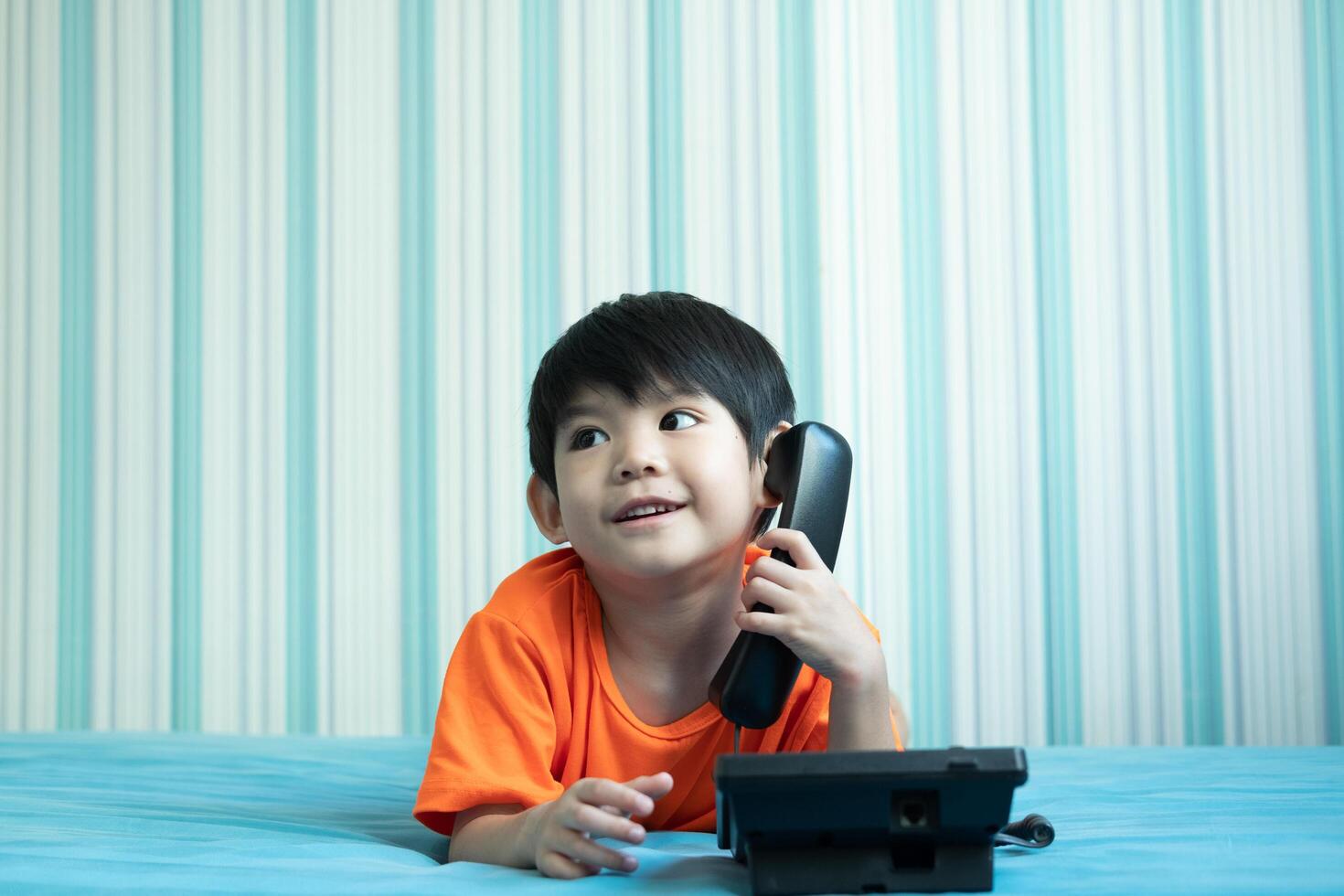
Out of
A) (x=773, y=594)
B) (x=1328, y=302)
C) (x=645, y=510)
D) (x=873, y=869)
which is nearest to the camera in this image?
(x=873, y=869)

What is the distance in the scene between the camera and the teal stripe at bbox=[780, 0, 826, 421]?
7.13 ft

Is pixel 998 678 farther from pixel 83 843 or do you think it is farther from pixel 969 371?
pixel 83 843

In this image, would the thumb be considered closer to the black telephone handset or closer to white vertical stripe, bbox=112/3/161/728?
the black telephone handset

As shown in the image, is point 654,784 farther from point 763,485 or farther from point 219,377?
point 219,377

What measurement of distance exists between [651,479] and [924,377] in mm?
1303

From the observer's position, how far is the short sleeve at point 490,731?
89cm

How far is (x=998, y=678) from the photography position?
2.13m

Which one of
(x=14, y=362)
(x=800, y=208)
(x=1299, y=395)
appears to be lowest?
(x=1299, y=395)

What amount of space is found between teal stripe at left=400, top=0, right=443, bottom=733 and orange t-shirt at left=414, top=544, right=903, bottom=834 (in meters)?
1.16

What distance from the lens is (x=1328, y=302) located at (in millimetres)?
2111

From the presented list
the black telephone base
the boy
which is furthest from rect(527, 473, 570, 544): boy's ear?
the black telephone base

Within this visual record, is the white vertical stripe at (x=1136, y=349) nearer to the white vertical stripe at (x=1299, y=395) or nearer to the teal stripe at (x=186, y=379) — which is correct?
the white vertical stripe at (x=1299, y=395)

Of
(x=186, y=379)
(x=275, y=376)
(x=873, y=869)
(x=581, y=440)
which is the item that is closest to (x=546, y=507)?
(x=581, y=440)

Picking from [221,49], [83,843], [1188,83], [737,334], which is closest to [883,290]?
[1188,83]
